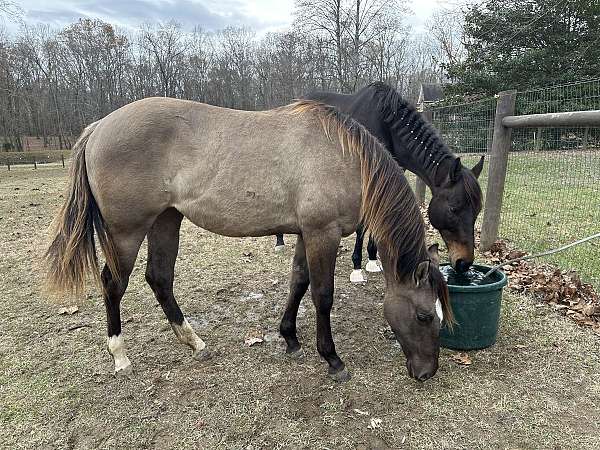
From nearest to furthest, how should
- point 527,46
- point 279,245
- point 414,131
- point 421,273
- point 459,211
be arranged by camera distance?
1. point 421,273
2. point 459,211
3. point 414,131
4. point 279,245
5. point 527,46

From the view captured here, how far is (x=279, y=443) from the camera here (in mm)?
2016

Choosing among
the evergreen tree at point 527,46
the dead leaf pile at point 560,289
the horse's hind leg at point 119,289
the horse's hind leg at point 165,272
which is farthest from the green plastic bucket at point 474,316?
the evergreen tree at point 527,46

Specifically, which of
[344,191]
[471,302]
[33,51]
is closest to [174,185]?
[344,191]

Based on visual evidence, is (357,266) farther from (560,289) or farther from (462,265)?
(560,289)

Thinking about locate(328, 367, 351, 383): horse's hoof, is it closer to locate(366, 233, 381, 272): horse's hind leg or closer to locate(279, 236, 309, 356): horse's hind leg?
locate(279, 236, 309, 356): horse's hind leg

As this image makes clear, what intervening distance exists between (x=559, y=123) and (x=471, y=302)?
6.80 ft

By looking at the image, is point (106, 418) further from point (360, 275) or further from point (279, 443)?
point (360, 275)

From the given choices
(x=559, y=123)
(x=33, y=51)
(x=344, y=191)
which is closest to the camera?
(x=344, y=191)

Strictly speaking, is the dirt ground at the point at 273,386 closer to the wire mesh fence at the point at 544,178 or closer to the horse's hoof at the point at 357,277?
the horse's hoof at the point at 357,277

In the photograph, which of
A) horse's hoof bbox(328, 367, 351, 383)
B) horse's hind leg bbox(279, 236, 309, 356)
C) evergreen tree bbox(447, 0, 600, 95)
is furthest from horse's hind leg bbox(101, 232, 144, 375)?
evergreen tree bbox(447, 0, 600, 95)

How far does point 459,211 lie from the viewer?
3.28m

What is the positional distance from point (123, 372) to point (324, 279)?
1.47m

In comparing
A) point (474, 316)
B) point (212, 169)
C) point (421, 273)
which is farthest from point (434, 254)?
point (212, 169)

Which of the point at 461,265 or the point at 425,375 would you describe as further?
the point at 461,265
